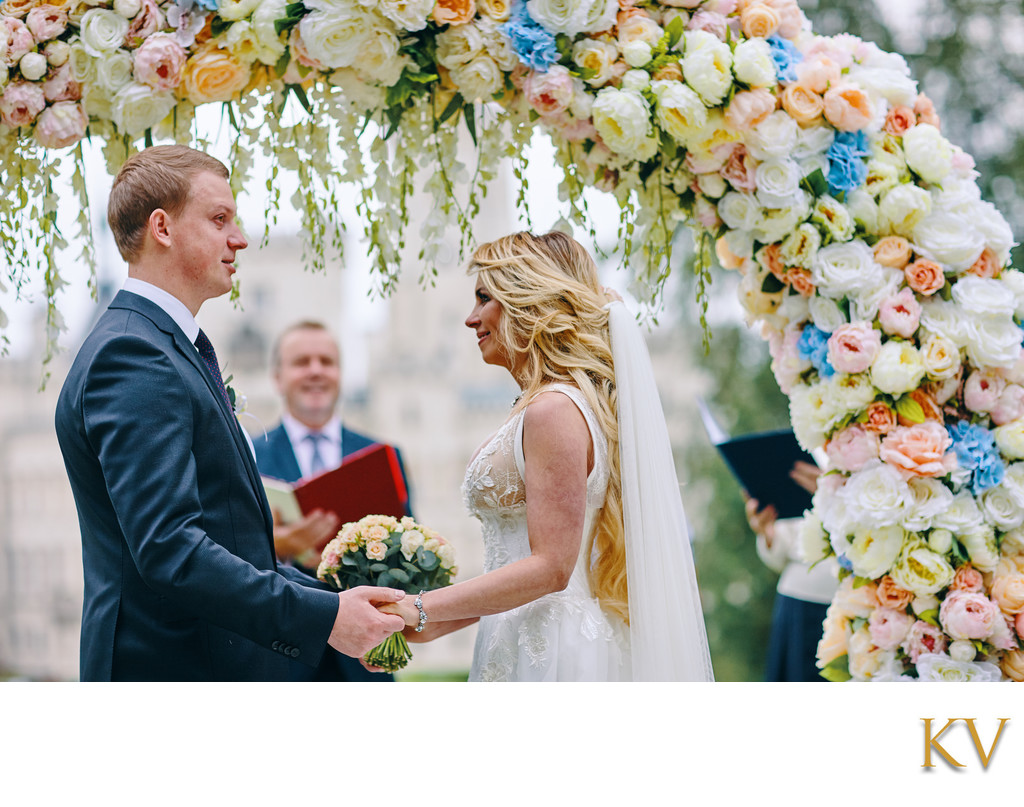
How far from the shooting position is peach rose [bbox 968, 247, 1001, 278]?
3.07 metres

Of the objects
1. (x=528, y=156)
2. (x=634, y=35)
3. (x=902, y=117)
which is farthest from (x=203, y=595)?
(x=902, y=117)

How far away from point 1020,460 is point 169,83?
2.77 metres

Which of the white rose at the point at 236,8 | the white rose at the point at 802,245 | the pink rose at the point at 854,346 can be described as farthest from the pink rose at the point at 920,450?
the white rose at the point at 236,8

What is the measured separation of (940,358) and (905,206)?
1.56ft

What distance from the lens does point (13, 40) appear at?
281cm

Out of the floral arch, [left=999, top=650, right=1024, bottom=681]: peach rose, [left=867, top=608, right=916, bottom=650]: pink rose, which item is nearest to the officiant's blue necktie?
the floral arch

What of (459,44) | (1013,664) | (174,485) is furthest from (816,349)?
(174,485)

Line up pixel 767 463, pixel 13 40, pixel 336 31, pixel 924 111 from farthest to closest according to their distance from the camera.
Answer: pixel 767 463 < pixel 924 111 < pixel 13 40 < pixel 336 31

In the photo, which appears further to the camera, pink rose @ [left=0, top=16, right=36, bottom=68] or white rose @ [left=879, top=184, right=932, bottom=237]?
white rose @ [left=879, top=184, right=932, bottom=237]

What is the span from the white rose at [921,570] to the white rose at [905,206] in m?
0.99

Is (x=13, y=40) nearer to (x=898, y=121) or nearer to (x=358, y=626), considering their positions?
(x=358, y=626)

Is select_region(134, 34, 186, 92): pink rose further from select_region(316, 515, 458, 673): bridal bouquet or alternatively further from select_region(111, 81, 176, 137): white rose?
select_region(316, 515, 458, 673): bridal bouquet
